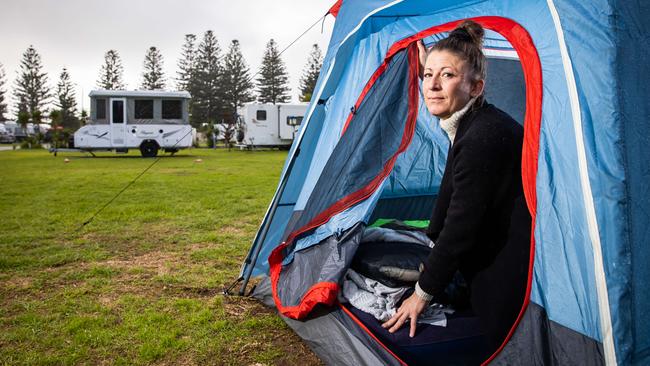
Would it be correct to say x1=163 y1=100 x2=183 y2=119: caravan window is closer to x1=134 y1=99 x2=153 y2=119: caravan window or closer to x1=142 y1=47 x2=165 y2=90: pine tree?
x1=134 y1=99 x2=153 y2=119: caravan window

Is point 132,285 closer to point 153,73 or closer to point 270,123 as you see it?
point 270,123

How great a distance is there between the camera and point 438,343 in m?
2.07

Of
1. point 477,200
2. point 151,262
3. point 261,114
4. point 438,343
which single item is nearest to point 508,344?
point 438,343

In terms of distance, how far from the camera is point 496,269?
6.00 ft

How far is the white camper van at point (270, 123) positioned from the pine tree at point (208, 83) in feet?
69.5

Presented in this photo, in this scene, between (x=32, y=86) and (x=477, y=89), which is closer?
(x=477, y=89)

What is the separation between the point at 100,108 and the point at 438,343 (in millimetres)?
16030

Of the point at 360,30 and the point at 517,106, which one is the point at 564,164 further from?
the point at 517,106

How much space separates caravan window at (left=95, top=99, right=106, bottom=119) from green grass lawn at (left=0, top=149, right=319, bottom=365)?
9.02 meters

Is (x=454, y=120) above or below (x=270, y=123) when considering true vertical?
below

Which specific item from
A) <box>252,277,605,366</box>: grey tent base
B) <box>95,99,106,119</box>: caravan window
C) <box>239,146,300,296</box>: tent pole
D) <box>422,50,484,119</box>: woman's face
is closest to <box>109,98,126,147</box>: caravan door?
<box>95,99,106,119</box>: caravan window

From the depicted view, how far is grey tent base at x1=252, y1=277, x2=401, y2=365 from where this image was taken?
2084 mm

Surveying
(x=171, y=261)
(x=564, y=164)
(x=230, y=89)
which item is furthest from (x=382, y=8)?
(x=230, y=89)

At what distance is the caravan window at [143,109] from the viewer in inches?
619
